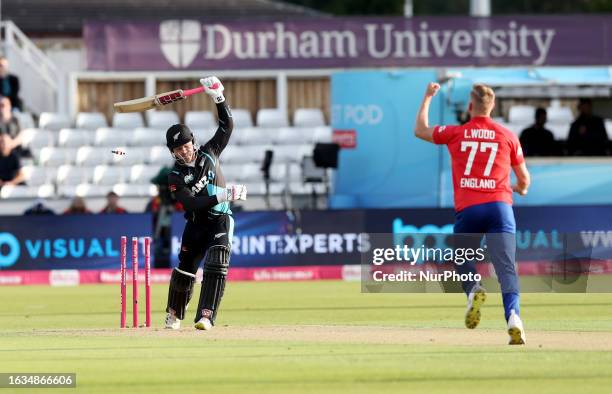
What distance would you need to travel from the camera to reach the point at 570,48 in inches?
1069

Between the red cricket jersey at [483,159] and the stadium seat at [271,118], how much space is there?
1722cm

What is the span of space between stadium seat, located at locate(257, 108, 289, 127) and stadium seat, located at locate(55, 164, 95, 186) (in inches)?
125

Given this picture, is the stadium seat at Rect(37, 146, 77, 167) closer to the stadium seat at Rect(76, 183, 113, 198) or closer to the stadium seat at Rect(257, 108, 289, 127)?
the stadium seat at Rect(76, 183, 113, 198)

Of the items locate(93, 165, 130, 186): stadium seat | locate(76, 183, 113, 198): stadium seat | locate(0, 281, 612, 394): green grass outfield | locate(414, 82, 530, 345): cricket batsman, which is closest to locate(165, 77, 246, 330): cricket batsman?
locate(0, 281, 612, 394): green grass outfield

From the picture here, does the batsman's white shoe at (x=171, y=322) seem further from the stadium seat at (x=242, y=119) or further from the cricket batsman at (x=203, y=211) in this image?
the stadium seat at (x=242, y=119)

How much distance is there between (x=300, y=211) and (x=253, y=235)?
0.72m

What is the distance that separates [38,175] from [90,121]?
6.84ft

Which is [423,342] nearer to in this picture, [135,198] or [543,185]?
[543,185]

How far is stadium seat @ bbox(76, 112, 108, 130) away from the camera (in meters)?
28.4

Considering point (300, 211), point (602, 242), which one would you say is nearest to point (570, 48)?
point (300, 211)

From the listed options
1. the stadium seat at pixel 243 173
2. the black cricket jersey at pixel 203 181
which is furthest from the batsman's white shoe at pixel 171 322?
the stadium seat at pixel 243 173

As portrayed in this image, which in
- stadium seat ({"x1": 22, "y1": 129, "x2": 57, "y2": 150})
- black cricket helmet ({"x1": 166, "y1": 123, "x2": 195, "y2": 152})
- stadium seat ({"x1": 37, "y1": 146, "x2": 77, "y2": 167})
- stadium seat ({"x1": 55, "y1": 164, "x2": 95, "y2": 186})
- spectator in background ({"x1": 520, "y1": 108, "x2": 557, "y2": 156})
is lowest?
stadium seat ({"x1": 55, "y1": 164, "x2": 95, "y2": 186})

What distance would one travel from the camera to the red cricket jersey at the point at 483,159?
36.3 ft

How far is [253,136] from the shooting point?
90.7 feet
